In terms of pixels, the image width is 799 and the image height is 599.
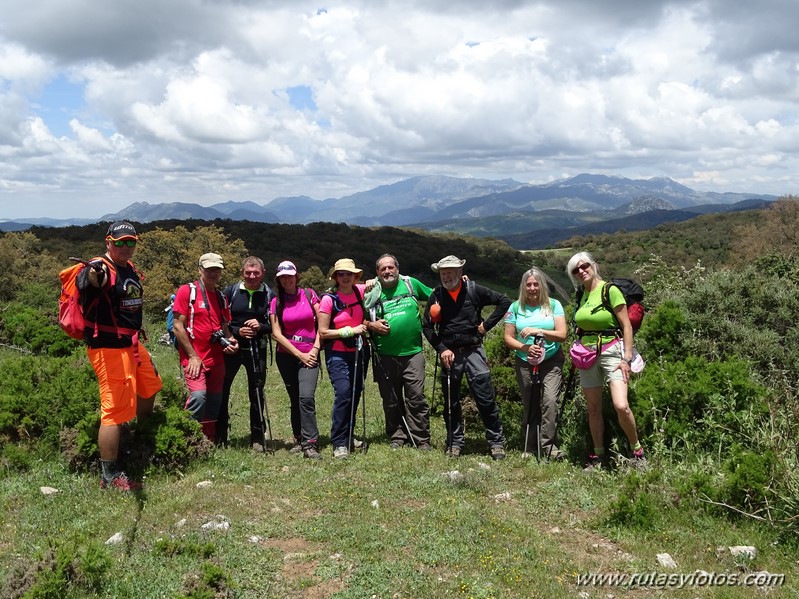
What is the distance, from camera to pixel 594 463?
21.4 feet

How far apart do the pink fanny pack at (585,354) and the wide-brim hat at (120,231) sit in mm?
4664

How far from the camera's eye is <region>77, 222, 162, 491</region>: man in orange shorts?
5.50 metres

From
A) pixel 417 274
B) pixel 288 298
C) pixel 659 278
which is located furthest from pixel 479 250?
pixel 288 298

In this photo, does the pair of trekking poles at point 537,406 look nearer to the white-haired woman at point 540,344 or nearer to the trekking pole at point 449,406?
the white-haired woman at point 540,344

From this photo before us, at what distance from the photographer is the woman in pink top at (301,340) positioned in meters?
7.02

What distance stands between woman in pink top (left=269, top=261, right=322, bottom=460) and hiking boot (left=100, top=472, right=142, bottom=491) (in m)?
1.98

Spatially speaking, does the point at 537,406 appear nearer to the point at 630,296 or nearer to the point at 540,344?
the point at 540,344

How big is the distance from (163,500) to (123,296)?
198 centimetres

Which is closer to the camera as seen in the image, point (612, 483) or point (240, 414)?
point (612, 483)

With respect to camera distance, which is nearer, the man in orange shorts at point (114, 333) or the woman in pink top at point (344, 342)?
the man in orange shorts at point (114, 333)

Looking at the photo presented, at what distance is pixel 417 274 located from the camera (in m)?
65.3

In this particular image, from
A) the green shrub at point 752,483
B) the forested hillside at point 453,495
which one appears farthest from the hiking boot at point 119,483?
the green shrub at point 752,483

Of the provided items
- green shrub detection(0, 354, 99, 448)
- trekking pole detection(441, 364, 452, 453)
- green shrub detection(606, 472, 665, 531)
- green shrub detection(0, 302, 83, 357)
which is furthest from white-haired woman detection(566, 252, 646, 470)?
green shrub detection(0, 302, 83, 357)

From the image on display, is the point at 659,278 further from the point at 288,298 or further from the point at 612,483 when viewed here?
the point at 288,298
